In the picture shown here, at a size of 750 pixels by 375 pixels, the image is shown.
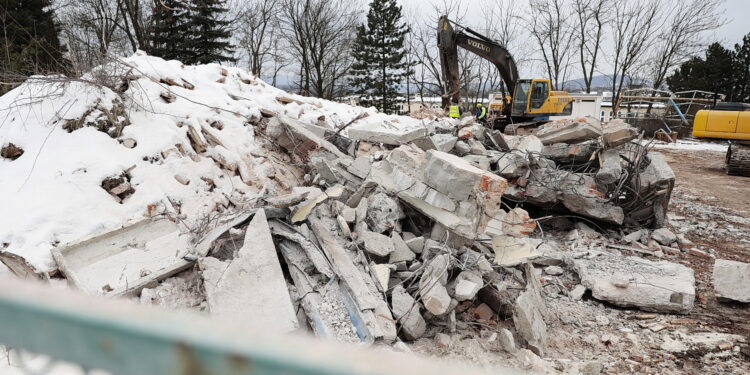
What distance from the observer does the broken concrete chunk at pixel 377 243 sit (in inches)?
172

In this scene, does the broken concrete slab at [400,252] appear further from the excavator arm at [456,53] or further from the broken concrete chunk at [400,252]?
the excavator arm at [456,53]

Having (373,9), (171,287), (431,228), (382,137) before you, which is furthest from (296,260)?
(373,9)

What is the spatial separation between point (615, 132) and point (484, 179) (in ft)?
12.1

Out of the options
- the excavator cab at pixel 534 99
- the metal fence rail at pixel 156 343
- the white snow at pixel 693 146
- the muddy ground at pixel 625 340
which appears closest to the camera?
the metal fence rail at pixel 156 343

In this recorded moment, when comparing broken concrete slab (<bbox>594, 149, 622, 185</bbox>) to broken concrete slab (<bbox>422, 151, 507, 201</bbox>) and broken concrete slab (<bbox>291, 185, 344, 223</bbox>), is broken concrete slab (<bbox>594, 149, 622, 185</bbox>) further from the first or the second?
broken concrete slab (<bbox>291, 185, 344, 223</bbox>)

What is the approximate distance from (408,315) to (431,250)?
911 mm

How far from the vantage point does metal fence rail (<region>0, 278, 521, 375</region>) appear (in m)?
0.49

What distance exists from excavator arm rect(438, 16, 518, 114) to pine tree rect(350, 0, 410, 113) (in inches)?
665

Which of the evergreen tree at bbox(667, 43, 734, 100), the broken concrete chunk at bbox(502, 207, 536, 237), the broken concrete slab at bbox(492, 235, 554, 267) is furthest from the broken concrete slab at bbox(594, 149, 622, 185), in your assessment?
the evergreen tree at bbox(667, 43, 734, 100)

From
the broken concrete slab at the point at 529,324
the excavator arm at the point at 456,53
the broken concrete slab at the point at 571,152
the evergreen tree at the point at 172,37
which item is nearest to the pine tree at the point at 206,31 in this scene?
the evergreen tree at the point at 172,37

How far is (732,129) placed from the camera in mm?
11383

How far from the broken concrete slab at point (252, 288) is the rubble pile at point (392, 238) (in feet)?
0.04

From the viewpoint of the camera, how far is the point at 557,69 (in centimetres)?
2981

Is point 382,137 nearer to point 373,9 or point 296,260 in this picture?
point 296,260
